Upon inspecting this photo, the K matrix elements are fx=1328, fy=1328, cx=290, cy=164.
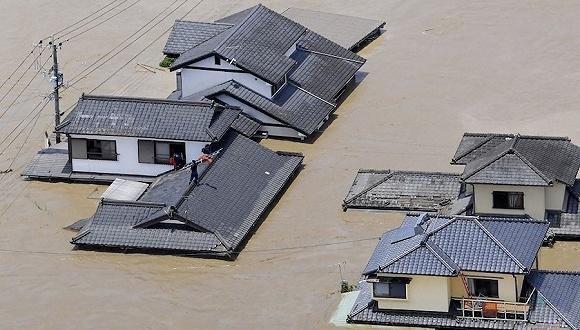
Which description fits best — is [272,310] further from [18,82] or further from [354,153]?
[18,82]

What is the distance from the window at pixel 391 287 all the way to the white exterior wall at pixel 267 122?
14279mm

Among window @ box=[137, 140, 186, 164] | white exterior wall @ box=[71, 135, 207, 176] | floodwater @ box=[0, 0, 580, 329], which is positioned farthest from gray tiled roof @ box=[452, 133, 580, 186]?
window @ box=[137, 140, 186, 164]

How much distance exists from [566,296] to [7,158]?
23.3 metres

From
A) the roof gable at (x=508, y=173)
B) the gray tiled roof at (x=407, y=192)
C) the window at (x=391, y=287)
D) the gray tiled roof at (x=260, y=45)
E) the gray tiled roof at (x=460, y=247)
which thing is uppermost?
the gray tiled roof at (x=260, y=45)

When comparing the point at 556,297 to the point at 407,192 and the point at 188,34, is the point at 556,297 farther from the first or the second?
the point at 188,34

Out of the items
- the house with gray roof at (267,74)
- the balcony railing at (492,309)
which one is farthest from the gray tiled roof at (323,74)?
the balcony railing at (492,309)

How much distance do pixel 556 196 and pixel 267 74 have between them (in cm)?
1339

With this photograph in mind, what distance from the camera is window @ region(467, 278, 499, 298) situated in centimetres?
3775

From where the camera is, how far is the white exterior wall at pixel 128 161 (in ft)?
158

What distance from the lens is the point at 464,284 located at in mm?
37844

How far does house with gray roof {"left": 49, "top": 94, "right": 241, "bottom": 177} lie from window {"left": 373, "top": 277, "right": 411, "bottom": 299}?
11570mm

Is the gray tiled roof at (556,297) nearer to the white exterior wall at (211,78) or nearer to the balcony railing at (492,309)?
the balcony railing at (492,309)

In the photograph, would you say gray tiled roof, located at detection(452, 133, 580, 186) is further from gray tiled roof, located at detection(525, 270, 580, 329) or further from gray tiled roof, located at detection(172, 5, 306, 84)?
gray tiled roof, located at detection(172, 5, 306, 84)

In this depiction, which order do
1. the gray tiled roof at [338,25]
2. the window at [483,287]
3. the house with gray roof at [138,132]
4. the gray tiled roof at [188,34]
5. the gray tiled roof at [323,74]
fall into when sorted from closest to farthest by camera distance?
the window at [483,287], the house with gray roof at [138,132], the gray tiled roof at [323,74], the gray tiled roof at [188,34], the gray tiled roof at [338,25]
